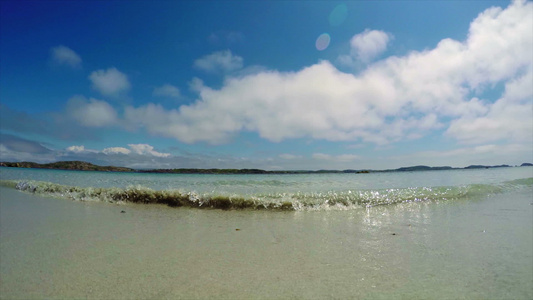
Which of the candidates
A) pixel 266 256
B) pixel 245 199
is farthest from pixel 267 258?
pixel 245 199

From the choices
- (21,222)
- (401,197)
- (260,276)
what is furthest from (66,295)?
(401,197)

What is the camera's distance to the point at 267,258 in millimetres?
3201

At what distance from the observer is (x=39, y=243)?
375 cm

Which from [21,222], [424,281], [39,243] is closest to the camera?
[424,281]

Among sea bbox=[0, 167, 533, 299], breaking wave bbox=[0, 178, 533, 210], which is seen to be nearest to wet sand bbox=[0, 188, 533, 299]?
sea bbox=[0, 167, 533, 299]

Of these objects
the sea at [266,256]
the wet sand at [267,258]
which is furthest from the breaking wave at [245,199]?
the wet sand at [267,258]

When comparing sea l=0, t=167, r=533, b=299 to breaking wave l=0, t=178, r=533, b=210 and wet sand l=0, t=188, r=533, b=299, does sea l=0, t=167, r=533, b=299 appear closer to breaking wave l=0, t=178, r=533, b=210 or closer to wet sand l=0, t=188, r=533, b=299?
wet sand l=0, t=188, r=533, b=299

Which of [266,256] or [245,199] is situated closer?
[266,256]

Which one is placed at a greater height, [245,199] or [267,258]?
[245,199]

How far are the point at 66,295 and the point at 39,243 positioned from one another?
2.06 meters

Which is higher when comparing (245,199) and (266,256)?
(245,199)

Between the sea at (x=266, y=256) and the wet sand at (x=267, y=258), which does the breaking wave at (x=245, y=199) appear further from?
the wet sand at (x=267, y=258)

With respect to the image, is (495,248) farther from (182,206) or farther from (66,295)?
(182,206)

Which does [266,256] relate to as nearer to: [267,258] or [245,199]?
[267,258]
